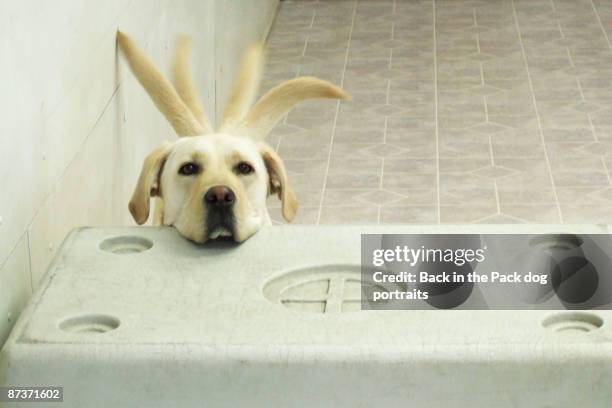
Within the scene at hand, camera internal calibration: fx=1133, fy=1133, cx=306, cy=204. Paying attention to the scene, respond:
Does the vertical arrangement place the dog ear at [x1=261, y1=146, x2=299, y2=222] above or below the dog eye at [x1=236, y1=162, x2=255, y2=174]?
below

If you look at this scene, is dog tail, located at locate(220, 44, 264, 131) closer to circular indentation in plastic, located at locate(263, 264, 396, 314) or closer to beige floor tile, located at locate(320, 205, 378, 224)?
circular indentation in plastic, located at locate(263, 264, 396, 314)

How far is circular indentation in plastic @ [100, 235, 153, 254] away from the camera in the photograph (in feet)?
8.82

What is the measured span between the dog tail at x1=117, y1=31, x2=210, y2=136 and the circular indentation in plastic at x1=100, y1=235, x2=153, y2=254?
2.55ft

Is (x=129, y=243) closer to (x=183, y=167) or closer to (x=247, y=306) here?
(x=183, y=167)

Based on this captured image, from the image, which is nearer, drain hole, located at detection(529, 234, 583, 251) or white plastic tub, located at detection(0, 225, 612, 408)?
white plastic tub, located at detection(0, 225, 612, 408)

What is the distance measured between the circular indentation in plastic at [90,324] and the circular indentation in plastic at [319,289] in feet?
1.14

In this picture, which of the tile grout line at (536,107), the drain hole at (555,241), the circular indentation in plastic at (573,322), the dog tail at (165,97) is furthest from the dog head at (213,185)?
the tile grout line at (536,107)

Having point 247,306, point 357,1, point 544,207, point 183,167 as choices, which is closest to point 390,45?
point 357,1

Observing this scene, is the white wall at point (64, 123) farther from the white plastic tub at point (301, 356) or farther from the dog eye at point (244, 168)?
the dog eye at point (244, 168)

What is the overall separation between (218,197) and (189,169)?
0.21 m

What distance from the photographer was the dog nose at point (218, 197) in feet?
9.05

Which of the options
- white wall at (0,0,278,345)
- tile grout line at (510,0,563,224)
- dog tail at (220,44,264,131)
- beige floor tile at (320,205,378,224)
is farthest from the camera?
tile grout line at (510,0,563,224)

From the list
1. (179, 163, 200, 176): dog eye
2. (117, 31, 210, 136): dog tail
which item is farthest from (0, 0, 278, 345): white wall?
(179, 163, 200, 176): dog eye

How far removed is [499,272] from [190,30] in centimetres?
262
